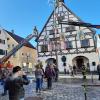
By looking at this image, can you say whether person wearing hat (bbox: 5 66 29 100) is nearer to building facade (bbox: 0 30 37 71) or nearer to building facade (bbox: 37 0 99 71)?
building facade (bbox: 37 0 99 71)

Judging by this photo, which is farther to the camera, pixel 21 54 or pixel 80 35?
pixel 21 54

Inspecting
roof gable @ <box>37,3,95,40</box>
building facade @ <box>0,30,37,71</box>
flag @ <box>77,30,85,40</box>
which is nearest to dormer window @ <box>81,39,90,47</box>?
flag @ <box>77,30,85,40</box>

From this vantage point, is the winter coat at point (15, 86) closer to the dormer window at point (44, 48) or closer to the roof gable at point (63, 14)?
the roof gable at point (63, 14)

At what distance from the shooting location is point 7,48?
6119 centimetres

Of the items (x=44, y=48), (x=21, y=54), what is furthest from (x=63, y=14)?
(x=21, y=54)

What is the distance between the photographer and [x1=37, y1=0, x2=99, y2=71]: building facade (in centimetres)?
4416

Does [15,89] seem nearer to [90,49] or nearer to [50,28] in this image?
[90,49]

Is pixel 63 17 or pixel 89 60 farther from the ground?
pixel 63 17

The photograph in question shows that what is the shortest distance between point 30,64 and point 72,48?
26090 millimetres

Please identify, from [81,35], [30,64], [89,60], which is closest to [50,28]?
[81,35]

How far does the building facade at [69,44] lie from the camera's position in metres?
44.2

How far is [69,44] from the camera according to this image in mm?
45969

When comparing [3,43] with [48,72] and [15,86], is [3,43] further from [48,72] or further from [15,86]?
Result: [15,86]

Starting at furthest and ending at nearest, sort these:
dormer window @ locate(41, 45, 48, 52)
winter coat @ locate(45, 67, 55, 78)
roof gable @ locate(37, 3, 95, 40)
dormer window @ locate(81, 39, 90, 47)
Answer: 1. dormer window @ locate(41, 45, 48, 52)
2. roof gable @ locate(37, 3, 95, 40)
3. dormer window @ locate(81, 39, 90, 47)
4. winter coat @ locate(45, 67, 55, 78)
